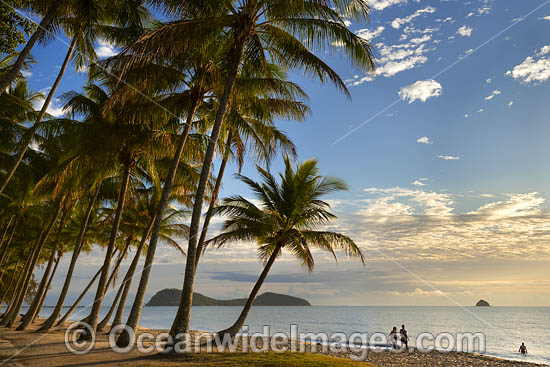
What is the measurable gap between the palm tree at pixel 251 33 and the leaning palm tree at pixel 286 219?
13.8 ft

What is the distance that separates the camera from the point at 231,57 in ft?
35.6

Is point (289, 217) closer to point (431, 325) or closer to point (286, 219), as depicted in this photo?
point (286, 219)

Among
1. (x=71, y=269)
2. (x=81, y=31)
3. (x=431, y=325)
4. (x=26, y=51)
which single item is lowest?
(x=431, y=325)

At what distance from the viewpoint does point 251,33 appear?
10.4 meters

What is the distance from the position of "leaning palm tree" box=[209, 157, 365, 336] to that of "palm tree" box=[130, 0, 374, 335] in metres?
4.20

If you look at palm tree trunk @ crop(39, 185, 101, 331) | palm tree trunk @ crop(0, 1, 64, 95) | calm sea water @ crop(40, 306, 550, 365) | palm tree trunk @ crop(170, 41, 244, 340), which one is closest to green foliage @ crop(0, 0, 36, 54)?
palm tree trunk @ crop(0, 1, 64, 95)

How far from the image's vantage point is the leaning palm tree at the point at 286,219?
46.9 feet

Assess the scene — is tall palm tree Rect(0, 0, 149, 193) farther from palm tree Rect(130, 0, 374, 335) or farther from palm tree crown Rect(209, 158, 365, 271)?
palm tree crown Rect(209, 158, 365, 271)

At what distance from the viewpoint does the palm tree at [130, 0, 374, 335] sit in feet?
31.9

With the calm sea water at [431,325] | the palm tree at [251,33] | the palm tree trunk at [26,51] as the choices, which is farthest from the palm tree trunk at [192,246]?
the calm sea water at [431,325]

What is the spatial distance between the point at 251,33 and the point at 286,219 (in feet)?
23.1

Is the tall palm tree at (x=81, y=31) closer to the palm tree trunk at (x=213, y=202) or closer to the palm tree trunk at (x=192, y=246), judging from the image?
the palm tree trunk at (x=192, y=246)

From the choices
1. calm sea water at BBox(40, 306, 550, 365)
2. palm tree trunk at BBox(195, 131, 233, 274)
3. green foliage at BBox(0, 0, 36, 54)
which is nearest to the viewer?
green foliage at BBox(0, 0, 36, 54)

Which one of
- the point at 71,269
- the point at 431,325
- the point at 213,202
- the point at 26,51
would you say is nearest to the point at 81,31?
the point at 26,51
